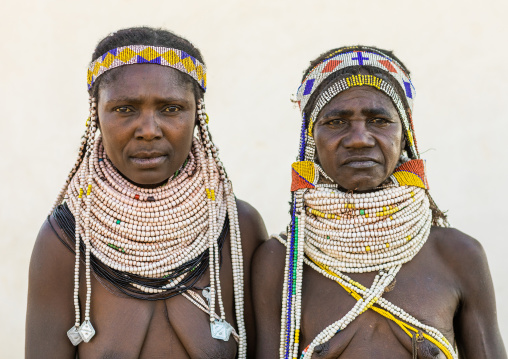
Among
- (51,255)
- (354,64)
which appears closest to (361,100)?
(354,64)

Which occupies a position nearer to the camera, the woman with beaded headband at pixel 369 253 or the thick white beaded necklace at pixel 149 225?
the woman with beaded headband at pixel 369 253

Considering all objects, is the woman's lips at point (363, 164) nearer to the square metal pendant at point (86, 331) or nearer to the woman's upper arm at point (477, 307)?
the woman's upper arm at point (477, 307)

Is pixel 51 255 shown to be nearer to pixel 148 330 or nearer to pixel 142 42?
pixel 148 330

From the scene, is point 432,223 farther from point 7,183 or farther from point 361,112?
point 7,183

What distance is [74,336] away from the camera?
10.0 feet

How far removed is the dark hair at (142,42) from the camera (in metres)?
3.11

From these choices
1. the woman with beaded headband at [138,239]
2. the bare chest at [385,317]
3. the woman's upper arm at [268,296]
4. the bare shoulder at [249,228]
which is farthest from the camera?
the bare shoulder at [249,228]

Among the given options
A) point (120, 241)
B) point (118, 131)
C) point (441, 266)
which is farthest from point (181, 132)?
point (441, 266)

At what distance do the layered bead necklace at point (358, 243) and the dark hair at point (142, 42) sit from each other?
0.80 m

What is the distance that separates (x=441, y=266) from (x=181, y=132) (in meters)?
1.28

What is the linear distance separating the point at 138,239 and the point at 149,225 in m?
0.08

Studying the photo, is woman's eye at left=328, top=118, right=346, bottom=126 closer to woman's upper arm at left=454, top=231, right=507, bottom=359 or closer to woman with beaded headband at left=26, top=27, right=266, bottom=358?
woman with beaded headband at left=26, top=27, right=266, bottom=358

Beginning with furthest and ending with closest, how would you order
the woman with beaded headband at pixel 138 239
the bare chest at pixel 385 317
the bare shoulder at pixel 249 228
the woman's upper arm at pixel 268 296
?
the bare shoulder at pixel 249 228, the woman's upper arm at pixel 268 296, the woman with beaded headband at pixel 138 239, the bare chest at pixel 385 317

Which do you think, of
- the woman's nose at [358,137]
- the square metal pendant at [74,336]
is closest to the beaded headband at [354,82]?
the woman's nose at [358,137]
